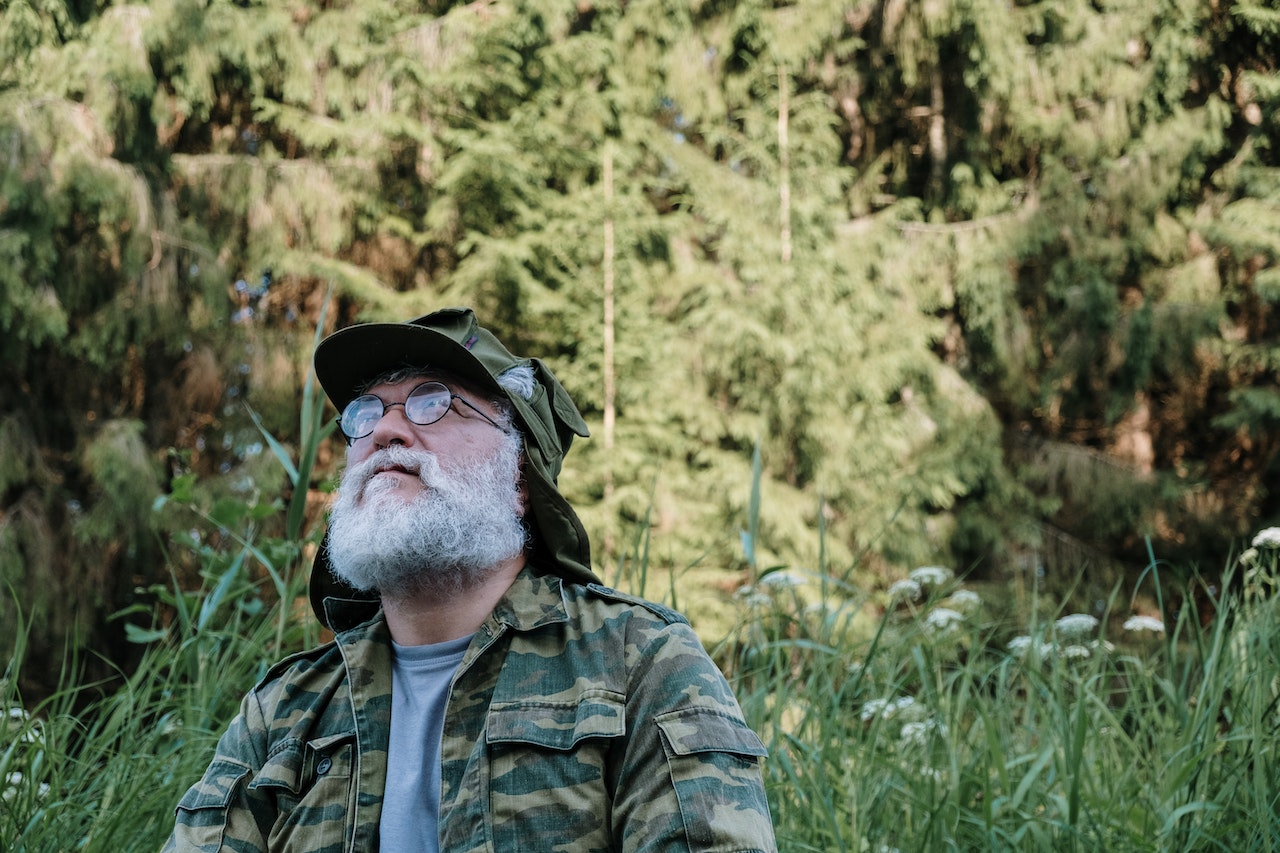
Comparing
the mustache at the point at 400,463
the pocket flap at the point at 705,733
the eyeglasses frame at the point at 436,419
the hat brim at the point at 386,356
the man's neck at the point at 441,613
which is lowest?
the pocket flap at the point at 705,733

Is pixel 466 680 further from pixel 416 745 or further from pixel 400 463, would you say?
pixel 400 463

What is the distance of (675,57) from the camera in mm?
11117

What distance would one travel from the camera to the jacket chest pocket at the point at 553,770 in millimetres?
1479

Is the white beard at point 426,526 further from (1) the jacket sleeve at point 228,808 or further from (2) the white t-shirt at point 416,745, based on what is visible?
(1) the jacket sleeve at point 228,808

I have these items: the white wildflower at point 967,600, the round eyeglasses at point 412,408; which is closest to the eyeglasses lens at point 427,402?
the round eyeglasses at point 412,408

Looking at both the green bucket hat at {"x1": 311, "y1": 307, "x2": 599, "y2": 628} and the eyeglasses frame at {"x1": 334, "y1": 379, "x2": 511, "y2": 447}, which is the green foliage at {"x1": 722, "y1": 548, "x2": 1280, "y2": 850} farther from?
the eyeglasses frame at {"x1": 334, "y1": 379, "x2": 511, "y2": 447}

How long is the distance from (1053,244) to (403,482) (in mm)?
10889

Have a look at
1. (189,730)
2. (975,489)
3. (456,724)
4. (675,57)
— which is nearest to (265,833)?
(456,724)

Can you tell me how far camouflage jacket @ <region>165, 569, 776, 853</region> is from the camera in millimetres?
1444

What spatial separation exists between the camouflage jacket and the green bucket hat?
0.12m

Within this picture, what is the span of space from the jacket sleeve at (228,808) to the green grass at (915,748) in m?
0.42

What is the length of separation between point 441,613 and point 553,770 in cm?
34

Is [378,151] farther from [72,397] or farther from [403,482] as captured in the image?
[403,482]

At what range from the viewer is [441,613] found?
173 centimetres
